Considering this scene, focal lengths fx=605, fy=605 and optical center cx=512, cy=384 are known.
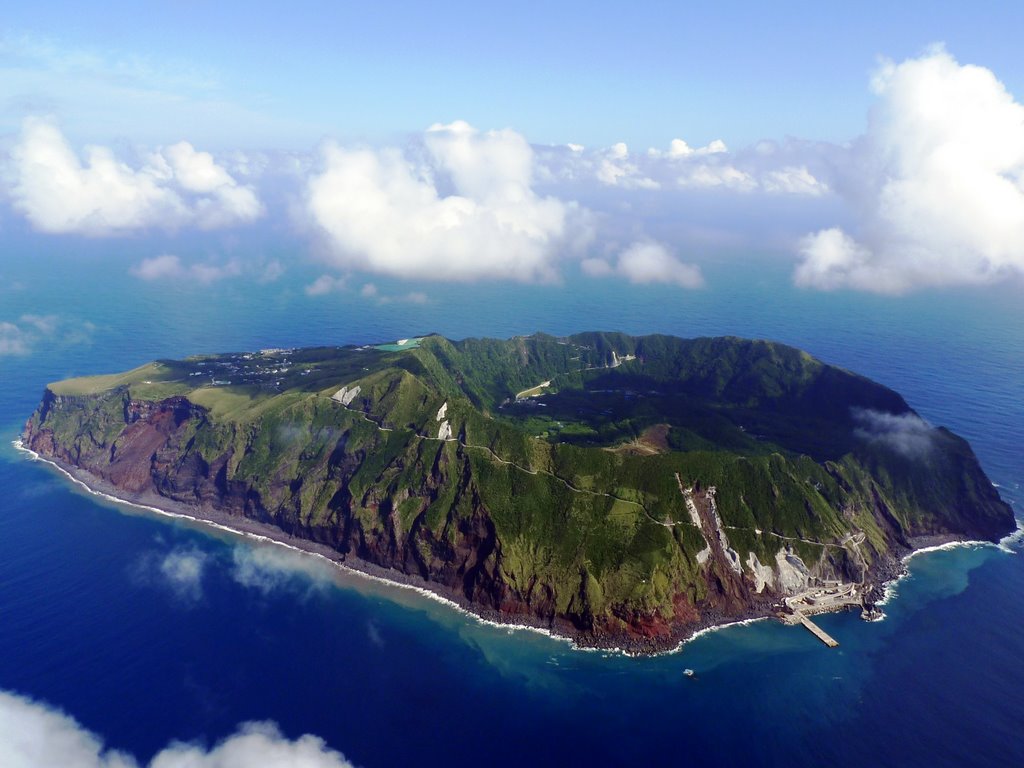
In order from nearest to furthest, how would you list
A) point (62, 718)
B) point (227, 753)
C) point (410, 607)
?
point (227, 753) < point (62, 718) < point (410, 607)

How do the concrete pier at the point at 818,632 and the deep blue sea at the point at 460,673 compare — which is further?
the concrete pier at the point at 818,632

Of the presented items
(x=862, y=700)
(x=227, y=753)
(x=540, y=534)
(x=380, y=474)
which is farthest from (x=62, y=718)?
(x=862, y=700)

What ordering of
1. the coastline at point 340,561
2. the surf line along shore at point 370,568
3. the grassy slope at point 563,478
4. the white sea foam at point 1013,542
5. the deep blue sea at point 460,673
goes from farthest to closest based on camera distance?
the white sea foam at point 1013,542, the grassy slope at point 563,478, the surf line along shore at point 370,568, the coastline at point 340,561, the deep blue sea at point 460,673

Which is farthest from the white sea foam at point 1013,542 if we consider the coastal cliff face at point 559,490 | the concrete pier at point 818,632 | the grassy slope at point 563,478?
the concrete pier at point 818,632

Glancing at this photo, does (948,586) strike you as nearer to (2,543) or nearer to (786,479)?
(786,479)

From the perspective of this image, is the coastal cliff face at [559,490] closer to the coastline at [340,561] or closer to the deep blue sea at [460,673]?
the coastline at [340,561]

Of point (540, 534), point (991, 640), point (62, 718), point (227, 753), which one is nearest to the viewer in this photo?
point (227, 753)

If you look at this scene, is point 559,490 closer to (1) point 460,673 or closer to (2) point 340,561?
(1) point 460,673

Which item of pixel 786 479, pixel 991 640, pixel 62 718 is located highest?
pixel 786 479
